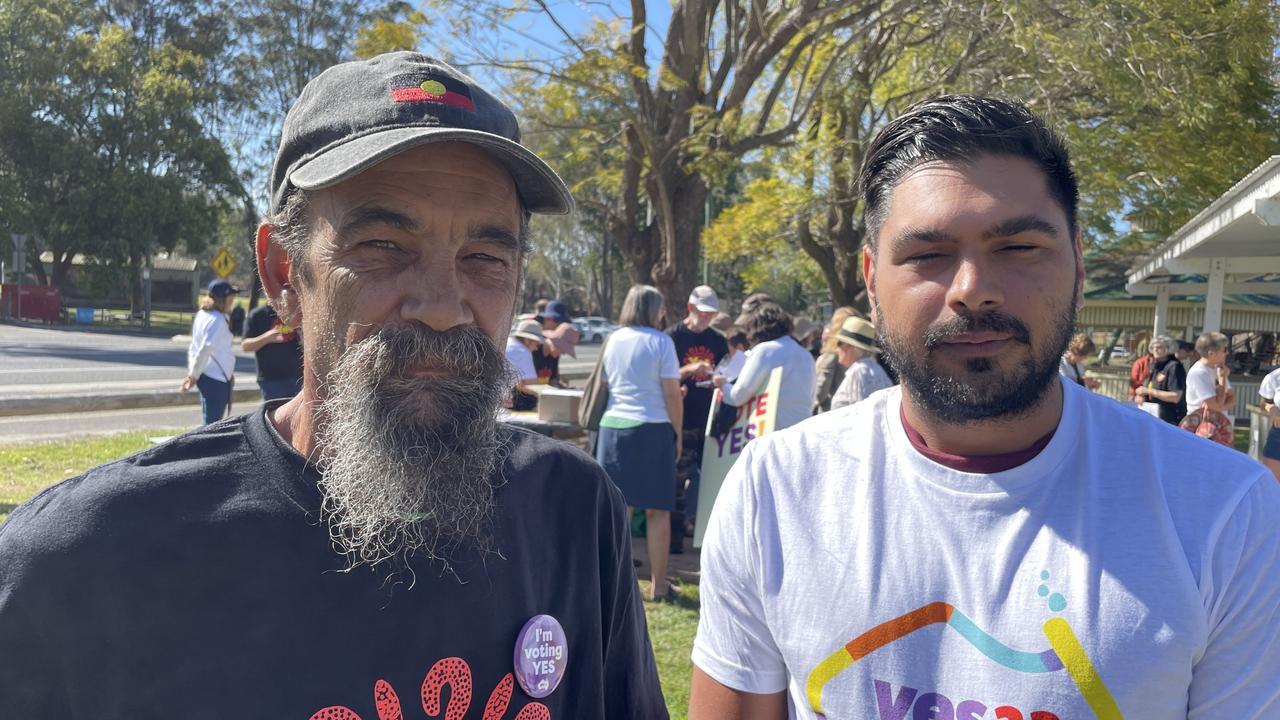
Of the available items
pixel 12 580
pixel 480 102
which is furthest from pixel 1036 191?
pixel 12 580

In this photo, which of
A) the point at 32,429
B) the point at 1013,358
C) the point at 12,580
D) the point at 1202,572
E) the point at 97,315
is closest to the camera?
the point at 12,580

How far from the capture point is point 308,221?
1593 millimetres

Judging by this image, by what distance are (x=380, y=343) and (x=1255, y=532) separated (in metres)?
1.37

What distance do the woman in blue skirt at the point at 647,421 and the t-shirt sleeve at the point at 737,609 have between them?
14.1 ft

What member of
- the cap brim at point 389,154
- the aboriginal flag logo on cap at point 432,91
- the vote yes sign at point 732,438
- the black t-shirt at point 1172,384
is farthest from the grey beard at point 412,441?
the black t-shirt at point 1172,384

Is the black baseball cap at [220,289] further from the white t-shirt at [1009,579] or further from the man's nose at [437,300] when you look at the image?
the white t-shirt at [1009,579]

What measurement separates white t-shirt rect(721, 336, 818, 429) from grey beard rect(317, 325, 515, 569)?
15.7 feet

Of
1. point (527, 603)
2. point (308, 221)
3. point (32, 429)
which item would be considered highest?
point (308, 221)

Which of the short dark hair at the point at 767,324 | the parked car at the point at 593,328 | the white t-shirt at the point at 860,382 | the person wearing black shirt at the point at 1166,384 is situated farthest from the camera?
the parked car at the point at 593,328

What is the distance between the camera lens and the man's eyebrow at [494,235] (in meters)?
1.59

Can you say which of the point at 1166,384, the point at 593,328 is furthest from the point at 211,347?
the point at 593,328

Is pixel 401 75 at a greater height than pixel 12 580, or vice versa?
pixel 401 75

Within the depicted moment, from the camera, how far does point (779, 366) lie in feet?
20.6

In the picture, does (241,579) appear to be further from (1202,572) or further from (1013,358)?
(1202,572)
